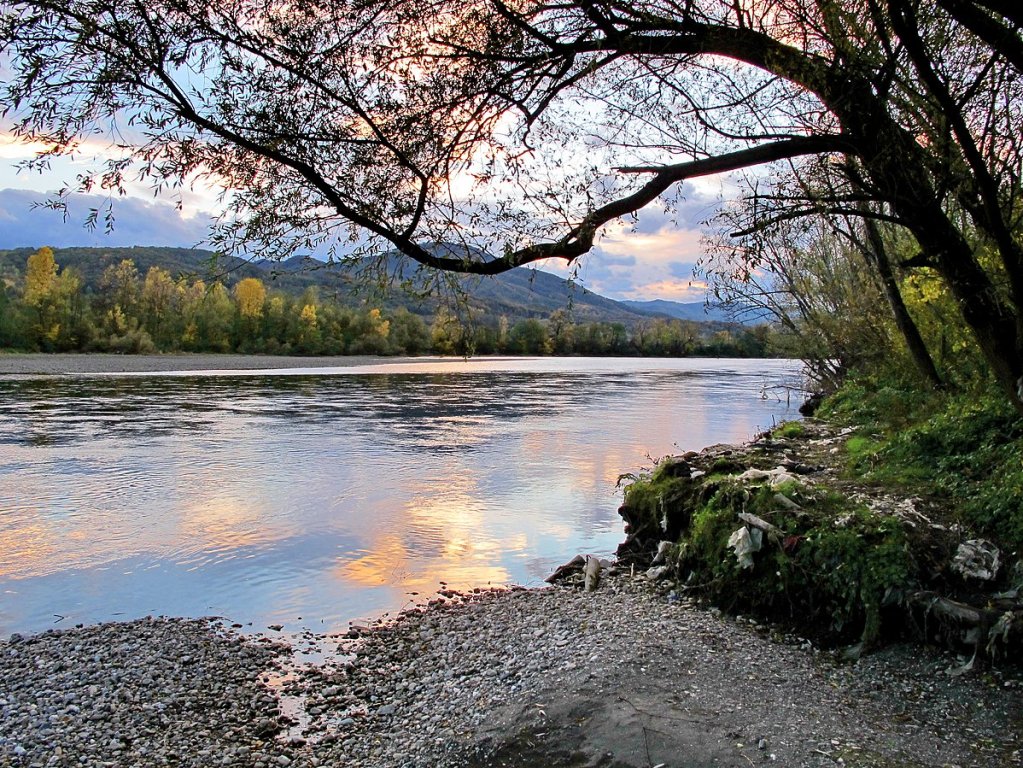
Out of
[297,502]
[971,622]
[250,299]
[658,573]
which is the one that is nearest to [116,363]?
[250,299]

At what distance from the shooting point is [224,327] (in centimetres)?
10875

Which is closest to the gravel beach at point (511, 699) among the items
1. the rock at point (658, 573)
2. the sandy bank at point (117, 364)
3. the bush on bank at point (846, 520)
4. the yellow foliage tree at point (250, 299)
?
the bush on bank at point (846, 520)

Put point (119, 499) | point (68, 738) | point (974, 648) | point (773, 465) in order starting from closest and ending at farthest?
point (68, 738), point (974, 648), point (773, 465), point (119, 499)

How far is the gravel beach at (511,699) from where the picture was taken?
537cm

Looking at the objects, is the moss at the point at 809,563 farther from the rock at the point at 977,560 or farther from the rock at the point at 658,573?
the rock at the point at 977,560

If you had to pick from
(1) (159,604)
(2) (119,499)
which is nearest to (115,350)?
(2) (119,499)

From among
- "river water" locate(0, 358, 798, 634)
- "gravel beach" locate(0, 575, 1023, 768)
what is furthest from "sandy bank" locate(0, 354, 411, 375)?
"gravel beach" locate(0, 575, 1023, 768)

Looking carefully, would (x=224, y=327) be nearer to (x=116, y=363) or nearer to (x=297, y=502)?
(x=116, y=363)

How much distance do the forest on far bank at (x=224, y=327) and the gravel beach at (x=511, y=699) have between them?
217ft

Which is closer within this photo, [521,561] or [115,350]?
[521,561]

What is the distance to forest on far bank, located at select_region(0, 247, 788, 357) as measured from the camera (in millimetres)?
90188

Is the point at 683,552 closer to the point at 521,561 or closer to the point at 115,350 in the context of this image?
the point at 521,561

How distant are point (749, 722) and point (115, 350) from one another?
10328 cm

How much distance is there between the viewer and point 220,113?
6.10 meters
